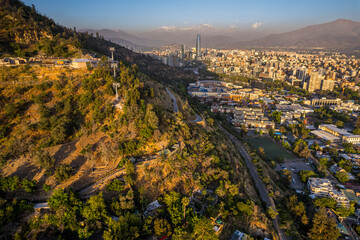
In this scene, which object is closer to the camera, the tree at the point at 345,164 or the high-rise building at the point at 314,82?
the tree at the point at 345,164

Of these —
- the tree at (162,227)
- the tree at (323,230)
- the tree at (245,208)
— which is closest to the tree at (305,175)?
the tree at (323,230)

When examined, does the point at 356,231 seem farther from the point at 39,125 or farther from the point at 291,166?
the point at 39,125

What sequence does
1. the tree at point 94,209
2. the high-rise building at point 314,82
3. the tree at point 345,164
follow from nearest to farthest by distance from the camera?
the tree at point 94,209, the tree at point 345,164, the high-rise building at point 314,82

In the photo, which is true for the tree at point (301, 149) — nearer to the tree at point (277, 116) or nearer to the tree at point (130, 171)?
the tree at point (277, 116)

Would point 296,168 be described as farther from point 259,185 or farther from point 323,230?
point 323,230

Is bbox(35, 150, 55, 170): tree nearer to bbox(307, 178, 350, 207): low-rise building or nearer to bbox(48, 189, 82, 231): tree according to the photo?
bbox(48, 189, 82, 231): tree

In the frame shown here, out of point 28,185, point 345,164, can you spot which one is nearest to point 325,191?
point 345,164
